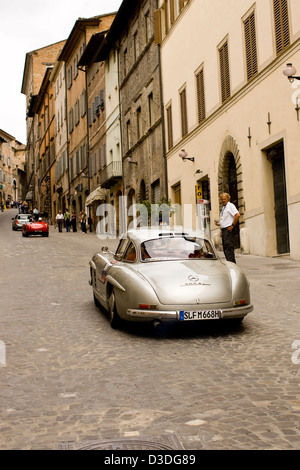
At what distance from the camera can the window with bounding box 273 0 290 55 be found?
16.3m

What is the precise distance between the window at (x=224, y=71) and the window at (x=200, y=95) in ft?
7.17

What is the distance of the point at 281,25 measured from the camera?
16.5 meters

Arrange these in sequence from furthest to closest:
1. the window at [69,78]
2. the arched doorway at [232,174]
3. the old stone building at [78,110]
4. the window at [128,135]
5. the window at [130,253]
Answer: the window at [69,78] → the old stone building at [78,110] → the window at [128,135] → the arched doorway at [232,174] → the window at [130,253]

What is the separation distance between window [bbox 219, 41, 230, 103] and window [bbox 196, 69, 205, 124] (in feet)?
7.17

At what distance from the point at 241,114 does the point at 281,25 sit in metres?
3.58

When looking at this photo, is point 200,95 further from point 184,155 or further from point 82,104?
point 82,104

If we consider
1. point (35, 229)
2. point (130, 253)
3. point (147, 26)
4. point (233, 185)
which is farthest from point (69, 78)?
point (130, 253)

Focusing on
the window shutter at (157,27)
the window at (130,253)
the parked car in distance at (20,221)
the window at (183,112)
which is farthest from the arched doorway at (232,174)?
the parked car in distance at (20,221)

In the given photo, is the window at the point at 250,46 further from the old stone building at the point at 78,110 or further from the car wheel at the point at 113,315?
the old stone building at the point at 78,110

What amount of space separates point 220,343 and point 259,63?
43.1 feet

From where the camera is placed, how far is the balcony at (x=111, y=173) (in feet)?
122

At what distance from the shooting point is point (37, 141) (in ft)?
271
